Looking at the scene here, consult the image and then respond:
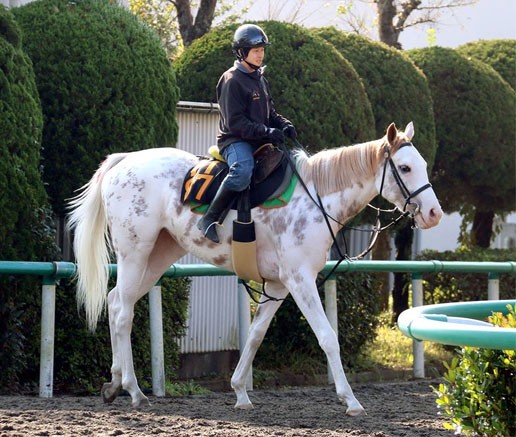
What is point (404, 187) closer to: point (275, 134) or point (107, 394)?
point (275, 134)

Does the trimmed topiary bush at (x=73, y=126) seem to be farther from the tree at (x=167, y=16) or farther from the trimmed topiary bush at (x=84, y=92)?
the tree at (x=167, y=16)

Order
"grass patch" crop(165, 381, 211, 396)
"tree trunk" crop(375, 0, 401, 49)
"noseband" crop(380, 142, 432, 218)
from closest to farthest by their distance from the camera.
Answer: "noseband" crop(380, 142, 432, 218), "grass patch" crop(165, 381, 211, 396), "tree trunk" crop(375, 0, 401, 49)

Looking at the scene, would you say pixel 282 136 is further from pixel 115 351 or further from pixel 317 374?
pixel 317 374

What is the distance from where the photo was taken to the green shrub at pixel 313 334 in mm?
9922

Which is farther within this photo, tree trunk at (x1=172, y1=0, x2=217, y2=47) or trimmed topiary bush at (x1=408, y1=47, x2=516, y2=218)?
tree trunk at (x1=172, y1=0, x2=217, y2=47)

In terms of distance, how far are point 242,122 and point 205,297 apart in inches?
136

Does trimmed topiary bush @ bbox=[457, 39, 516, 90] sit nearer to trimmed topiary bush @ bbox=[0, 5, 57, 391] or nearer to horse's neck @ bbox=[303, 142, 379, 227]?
horse's neck @ bbox=[303, 142, 379, 227]

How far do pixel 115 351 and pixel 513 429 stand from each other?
3732 millimetres

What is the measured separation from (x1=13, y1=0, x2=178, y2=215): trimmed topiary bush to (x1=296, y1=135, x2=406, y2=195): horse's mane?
1959 millimetres

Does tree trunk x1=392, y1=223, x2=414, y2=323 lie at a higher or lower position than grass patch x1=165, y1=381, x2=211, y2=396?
higher

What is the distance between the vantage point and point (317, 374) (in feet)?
32.1

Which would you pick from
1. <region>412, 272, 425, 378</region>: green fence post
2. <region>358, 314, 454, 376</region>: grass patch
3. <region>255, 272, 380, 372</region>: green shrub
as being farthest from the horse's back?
<region>358, 314, 454, 376</region>: grass patch

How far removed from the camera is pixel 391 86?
12.0 metres

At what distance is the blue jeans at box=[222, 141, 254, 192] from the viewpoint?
6.72 metres
